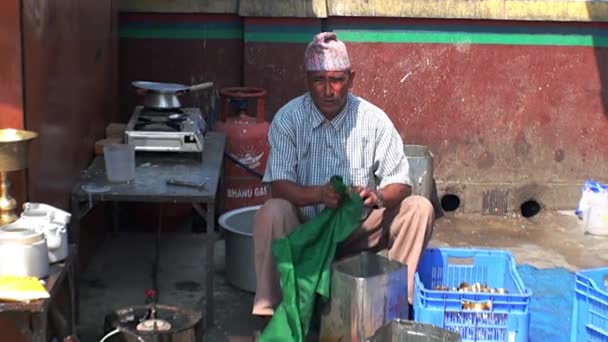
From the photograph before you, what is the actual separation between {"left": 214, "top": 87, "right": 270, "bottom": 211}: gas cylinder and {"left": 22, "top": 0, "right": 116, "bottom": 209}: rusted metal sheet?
2.93ft

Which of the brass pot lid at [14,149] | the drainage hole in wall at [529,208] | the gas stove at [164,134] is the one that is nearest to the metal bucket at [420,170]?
the drainage hole in wall at [529,208]

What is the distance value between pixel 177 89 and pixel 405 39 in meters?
2.17

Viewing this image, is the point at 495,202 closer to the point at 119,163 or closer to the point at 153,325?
the point at 119,163

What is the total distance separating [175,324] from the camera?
455 centimetres

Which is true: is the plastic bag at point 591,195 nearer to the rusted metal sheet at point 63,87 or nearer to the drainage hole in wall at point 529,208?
the drainage hole in wall at point 529,208

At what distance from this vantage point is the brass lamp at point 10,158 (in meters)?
4.08

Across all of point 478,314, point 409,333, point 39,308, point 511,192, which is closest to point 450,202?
point 511,192

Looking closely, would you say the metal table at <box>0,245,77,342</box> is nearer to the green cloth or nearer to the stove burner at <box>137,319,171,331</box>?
the stove burner at <box>137,319,171,331</box>

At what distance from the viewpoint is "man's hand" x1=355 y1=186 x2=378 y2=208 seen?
15.5 ft

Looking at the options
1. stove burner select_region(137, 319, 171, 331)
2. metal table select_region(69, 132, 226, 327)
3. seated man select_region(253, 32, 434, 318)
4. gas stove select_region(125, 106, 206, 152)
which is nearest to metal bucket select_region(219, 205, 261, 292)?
metal table select_region(69, 132, 226, 327)

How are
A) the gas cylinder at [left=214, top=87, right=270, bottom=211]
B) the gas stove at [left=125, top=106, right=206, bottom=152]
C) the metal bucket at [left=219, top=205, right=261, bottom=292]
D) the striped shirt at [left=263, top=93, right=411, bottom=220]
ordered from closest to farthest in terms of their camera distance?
1. the striped shirt at [left=263, top=93, right=411, bottom=220]
2. the metal bucket at [left=219, top=205, right=261, bottom=292]
3. the gas stove at [left=125, top=106, right=206, bottom=152]
4. the gas cylinder at [left=214, top=87, right=270, bottom=211]

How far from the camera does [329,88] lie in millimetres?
4895

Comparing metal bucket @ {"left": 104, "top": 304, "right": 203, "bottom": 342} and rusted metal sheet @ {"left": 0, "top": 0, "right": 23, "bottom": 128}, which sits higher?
rusted metal sheet @ {"left": 0, "top": 0, "right": 23, "bottom": 128}

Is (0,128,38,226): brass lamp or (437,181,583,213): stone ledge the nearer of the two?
(0,128,38,226): brass lamp
